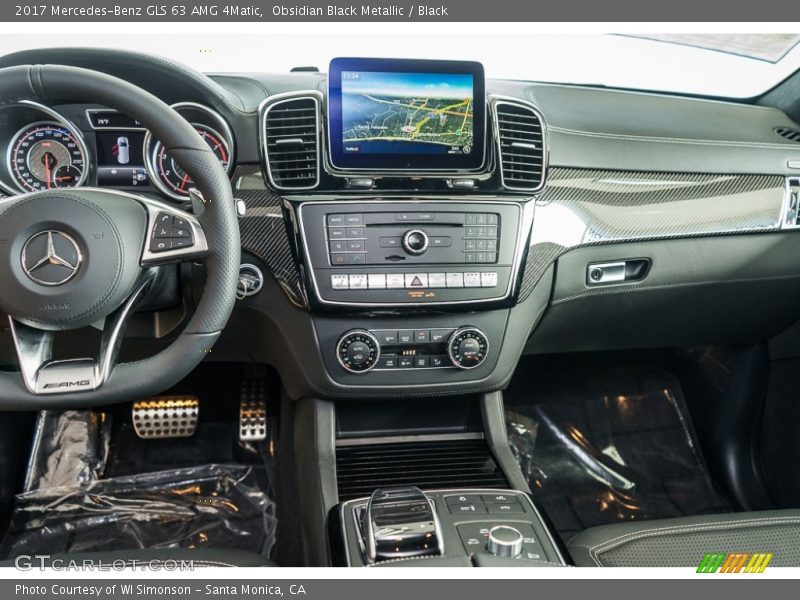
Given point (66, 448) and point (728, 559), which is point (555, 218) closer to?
point (728, 559)

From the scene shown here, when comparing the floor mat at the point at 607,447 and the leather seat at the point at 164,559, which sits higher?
the leather seat at the point at 164,559

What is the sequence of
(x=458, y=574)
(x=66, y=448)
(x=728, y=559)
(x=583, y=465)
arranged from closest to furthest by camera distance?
(x=458, y=574), (x=728, y=559), (x=66, y=448), (x=583, y=465)

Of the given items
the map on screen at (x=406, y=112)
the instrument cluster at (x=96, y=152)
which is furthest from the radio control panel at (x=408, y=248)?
the instrument cluster at (x=96, y=152)

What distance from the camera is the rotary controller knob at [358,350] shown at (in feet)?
5.02

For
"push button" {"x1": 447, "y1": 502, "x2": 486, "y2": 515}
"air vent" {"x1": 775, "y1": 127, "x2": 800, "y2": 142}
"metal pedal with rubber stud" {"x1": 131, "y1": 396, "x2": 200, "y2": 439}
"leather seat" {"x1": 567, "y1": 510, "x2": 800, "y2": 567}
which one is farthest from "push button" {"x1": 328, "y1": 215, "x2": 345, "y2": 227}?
"air vent" {"x1": 775, "y1": 127, "x2": 800, "y2": 142}

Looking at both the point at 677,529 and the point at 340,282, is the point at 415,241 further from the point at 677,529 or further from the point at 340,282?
the point at 677,529

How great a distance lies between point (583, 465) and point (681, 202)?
0.87m

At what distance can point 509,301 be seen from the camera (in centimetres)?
159

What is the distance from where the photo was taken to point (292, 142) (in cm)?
145

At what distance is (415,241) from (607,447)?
1097 millimetres

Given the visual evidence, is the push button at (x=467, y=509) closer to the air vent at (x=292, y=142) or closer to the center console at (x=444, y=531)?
the center console at (x=444, y=531)

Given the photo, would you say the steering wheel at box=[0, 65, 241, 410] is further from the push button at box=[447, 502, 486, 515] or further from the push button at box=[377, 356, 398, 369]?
the push button at box=[447, 502, 486, 515]

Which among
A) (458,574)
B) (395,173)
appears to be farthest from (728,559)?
(395,173)

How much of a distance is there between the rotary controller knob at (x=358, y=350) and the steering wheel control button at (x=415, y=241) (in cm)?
21
